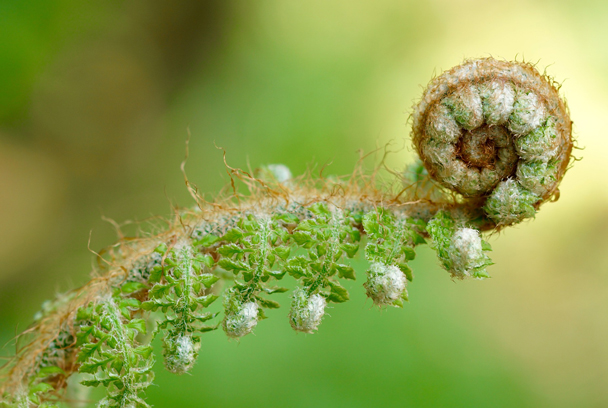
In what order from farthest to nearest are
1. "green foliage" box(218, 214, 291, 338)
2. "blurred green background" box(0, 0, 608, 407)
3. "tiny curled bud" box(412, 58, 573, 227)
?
"blurred green background" box(0, 0, 608, 407)
"green foliage" box(218, 214, 291, 338)
"tiny curled bud" box(412, 58, 573, 227)

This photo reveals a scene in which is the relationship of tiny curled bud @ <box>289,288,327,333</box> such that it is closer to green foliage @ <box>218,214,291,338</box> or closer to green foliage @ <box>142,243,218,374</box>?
green foliage @ <box>218,214,291,338</box>

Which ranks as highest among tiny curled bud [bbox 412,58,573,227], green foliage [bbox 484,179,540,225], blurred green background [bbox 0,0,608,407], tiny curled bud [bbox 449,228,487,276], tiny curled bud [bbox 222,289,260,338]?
blurred green background [bbox 0,0,608,407]

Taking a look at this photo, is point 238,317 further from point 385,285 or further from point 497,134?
point 497,134

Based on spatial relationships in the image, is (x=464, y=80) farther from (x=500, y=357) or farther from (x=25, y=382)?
(x=500, y=357)

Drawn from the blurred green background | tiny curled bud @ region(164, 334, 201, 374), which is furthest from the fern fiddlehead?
the blurred green background

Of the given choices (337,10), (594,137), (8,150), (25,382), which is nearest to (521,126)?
(25,382)

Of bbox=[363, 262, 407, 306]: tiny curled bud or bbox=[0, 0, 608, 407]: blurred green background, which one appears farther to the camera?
bbox=[0, 0, 608, 407]: blurred green background

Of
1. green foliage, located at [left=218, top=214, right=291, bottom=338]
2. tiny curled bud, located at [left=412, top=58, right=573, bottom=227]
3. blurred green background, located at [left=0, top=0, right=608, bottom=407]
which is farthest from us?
blurred green background, located at [left=0, top=0, right=608, bottom=407]
